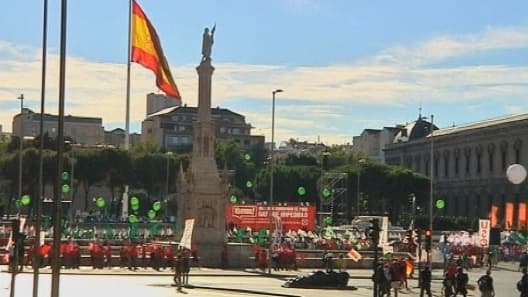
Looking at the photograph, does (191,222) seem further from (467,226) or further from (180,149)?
(180,149)

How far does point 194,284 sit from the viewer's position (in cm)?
4638

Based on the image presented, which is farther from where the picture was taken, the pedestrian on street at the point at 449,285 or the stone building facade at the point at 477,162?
the stone building facade at the point at 477,162

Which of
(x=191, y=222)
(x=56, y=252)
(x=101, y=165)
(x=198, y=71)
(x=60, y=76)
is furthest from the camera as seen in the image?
(x=101, y=165)

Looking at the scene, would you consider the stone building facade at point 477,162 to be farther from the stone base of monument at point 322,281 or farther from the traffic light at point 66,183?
the stone base of monument at point 322,281

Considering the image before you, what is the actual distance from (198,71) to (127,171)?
62661 mm

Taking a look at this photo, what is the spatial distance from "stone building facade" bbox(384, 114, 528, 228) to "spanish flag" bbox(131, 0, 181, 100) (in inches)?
3046

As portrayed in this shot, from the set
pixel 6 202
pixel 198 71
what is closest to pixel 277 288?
pixel 198 71

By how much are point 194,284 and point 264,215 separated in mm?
21734

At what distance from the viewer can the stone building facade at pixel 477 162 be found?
140m

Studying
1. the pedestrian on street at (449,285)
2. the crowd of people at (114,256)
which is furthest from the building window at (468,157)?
the pedestrian on street at (449,285)

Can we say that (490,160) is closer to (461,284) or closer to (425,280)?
(425,280)

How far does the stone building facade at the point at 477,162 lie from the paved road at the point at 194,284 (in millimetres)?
74084

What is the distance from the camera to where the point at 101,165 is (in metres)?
121

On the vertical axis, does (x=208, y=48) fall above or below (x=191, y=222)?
above
